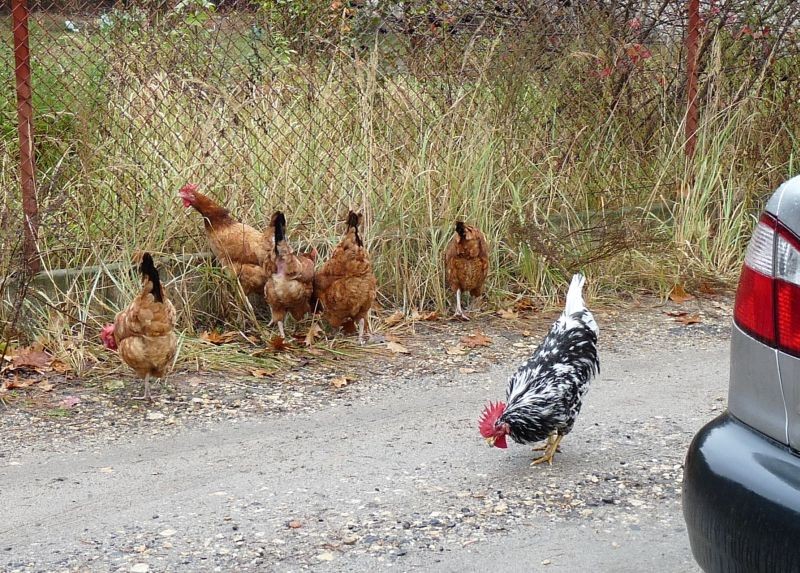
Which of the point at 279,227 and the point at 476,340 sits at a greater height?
the point at 279,227

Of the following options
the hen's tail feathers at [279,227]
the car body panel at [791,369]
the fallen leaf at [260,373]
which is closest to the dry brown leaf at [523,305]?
the hen's tail feathers at [279,227]

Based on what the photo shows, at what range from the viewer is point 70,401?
551 centimetres

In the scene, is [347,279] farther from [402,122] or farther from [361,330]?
[402,122]

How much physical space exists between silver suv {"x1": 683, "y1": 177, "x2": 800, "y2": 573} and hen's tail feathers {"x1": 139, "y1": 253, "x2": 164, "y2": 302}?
3.27 meters

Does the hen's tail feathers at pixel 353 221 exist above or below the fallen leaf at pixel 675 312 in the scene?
above

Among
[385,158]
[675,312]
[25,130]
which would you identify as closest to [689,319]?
[675,312]

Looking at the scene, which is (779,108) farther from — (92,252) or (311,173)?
(92,252)

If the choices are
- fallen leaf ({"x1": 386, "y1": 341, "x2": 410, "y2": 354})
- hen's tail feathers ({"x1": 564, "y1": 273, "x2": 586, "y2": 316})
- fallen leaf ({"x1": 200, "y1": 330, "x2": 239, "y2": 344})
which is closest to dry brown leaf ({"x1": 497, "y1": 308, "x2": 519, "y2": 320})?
fallen leaf ({"x1": 386, "y1": 341, "x2": 410, "y2": 354})

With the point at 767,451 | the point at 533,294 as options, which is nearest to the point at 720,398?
the point at 533,294

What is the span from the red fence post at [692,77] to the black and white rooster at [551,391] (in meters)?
4.04

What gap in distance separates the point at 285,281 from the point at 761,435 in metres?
4.11

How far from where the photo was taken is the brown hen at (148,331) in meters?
5.31

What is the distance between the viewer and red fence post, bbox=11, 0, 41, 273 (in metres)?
6.09

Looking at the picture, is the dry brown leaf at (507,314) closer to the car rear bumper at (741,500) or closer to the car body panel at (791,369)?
the car rear bumper at (741,500)
